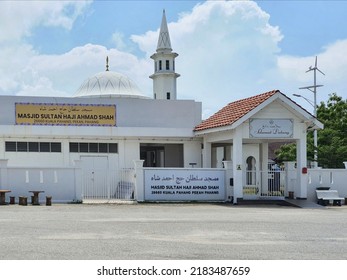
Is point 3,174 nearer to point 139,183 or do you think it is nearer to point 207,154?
point 139,183

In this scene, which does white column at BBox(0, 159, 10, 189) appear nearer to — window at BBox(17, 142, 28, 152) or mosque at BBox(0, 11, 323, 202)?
mosque at BBox(0, 11, 323, 202)

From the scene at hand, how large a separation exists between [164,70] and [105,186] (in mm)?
29845

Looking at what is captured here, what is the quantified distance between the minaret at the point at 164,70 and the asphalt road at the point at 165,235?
34257mm

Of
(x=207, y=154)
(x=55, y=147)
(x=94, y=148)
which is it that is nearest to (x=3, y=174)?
(x=55, y=147)

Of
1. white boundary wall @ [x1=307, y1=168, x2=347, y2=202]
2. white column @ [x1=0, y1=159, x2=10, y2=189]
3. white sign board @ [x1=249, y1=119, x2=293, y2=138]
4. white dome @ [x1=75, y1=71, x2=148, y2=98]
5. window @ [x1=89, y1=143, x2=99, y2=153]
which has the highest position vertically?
white dome @ [x1=75, y1=71, x2=148, y2=98]

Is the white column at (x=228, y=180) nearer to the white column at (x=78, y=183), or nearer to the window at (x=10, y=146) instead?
the white column at (x=78, y=183)

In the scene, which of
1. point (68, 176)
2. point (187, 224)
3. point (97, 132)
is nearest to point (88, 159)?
point (97, 132)

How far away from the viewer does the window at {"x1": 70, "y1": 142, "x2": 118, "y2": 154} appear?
27953mm

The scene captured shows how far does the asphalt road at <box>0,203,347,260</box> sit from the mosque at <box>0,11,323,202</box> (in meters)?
4.68

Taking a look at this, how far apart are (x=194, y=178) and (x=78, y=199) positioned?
5.17 meters

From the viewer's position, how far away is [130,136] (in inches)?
1111

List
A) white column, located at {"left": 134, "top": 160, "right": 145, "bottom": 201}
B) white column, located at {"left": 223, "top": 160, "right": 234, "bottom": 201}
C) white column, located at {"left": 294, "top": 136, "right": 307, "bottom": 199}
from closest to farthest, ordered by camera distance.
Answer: white column, located at {"left": 134, "top": 160, "right": 145, "bottom": 201} < white column, located at {"left": 223, "top": 160, "right": 234, "bottom": 201} < white column, located at {"left": 294, "top": 136, "right": 307, "bottom": 199}

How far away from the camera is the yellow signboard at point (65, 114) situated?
90.5 feet

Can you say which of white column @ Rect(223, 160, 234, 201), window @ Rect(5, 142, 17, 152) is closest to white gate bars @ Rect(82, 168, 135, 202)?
white column @ Rect(223, 160, 234, 201)
